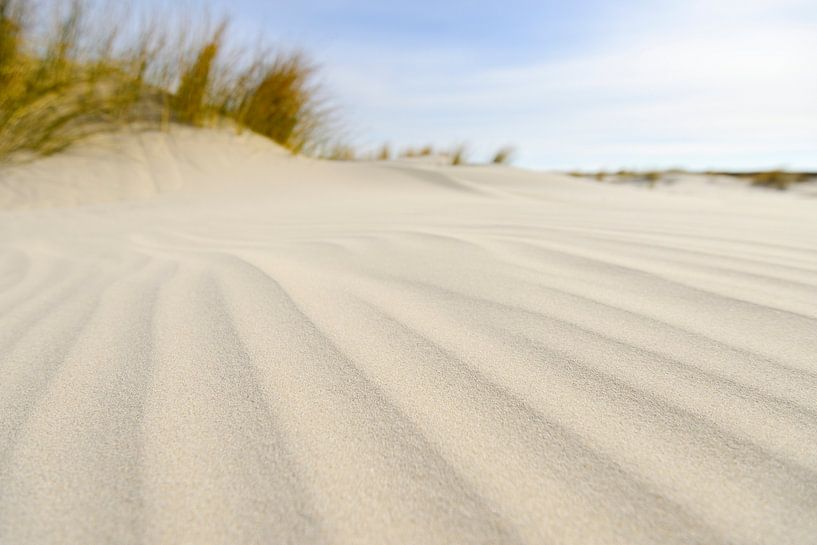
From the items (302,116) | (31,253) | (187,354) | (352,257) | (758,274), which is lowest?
(31,253)

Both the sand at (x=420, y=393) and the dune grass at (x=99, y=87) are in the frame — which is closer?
the sand at (x=420, y=393)

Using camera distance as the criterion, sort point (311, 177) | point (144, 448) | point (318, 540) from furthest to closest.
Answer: point (311, 177) → point (144, 448) → point (318, 540)

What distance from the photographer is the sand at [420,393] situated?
20.7 inches

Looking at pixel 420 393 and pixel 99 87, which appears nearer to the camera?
pixel 420 393

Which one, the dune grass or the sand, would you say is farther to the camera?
the dune grass

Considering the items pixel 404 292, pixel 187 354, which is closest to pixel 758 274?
pixel 404 292

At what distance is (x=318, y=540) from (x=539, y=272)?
0.90 meters

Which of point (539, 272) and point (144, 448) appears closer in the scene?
point (144, 448)

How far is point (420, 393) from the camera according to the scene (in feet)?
2.41

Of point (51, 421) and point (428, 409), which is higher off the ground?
point (428, 409)

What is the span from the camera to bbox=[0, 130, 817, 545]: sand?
526mm

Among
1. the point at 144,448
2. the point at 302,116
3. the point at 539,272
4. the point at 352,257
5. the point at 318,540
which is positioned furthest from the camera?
the point at 302,116

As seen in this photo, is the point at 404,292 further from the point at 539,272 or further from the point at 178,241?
the point at 178,241

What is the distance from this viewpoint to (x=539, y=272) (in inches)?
50.1
